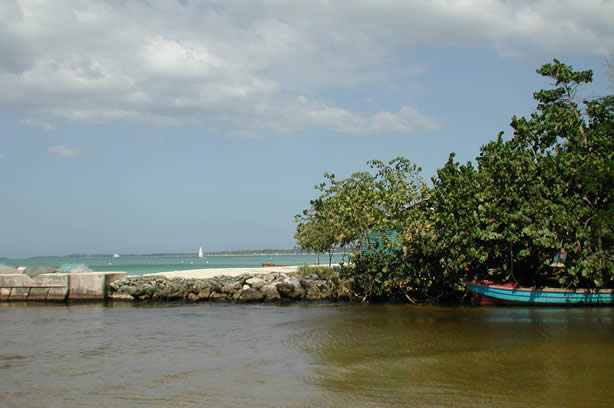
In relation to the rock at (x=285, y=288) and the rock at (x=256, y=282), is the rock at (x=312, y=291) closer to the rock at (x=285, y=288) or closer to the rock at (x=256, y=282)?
the rock at (x=285, y=288)

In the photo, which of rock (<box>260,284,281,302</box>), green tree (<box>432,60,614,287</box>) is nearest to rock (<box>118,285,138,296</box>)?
rock (<box>260,284,281,302</box>)

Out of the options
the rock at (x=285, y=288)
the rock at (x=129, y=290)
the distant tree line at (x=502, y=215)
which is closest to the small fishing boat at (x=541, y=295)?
the distant tree line at (x=502, y=215)

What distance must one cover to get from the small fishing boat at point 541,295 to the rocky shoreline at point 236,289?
232 inches

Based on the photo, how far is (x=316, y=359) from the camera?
1059cm

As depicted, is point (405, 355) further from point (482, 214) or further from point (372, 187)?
point (372, 187)

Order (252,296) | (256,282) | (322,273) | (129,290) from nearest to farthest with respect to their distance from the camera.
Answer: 1. (252,296)
2. (256,282)
3. (129,290)
4. (322,273)

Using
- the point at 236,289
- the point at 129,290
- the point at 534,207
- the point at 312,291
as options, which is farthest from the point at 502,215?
the point at 129,290

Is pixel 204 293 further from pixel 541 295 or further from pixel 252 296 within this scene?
pixel 541 295

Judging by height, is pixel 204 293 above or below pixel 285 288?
below

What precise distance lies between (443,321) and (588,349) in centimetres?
502

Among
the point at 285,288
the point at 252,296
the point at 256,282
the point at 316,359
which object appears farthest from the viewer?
the point at 256,282

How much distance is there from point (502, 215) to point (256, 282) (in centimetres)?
1117

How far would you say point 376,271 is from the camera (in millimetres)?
20625

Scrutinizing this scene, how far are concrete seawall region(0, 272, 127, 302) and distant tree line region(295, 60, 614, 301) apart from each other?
35.4 ft
